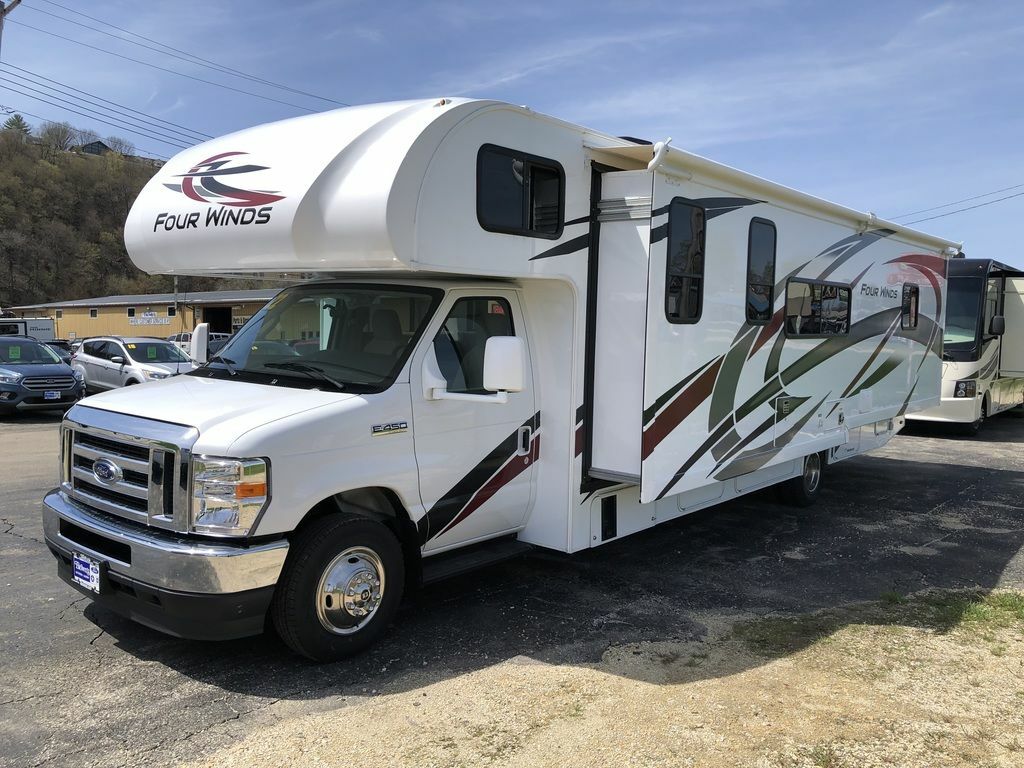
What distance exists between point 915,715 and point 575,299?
118 inches

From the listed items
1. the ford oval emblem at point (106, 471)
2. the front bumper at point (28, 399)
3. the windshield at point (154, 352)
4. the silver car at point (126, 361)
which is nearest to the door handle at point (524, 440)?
the ford oval emblem at point (106, 471)

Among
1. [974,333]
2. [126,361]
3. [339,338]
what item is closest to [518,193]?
[339,338]

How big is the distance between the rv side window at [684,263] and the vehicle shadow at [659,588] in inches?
79.2

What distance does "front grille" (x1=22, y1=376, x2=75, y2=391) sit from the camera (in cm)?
1501

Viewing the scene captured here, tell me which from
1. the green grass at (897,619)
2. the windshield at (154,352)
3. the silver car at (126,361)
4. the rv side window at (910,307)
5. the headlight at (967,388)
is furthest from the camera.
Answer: the windshield at (154,352)

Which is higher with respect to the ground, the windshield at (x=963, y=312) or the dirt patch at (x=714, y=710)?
the windshield at (x=963, y=312)

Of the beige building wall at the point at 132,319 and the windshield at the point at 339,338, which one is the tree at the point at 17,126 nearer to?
the beige building wall at the point at 132,319

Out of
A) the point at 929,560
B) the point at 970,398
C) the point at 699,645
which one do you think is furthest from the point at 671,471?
the point at 970,398

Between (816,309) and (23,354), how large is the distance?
1580 cm

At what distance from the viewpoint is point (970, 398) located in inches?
543

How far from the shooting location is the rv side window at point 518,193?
14.7ft

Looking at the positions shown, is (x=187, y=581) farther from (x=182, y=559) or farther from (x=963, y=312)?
(x=963, y=312)

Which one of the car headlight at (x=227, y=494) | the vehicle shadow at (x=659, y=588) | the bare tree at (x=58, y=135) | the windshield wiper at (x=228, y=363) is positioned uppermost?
the bare tree at (x=58, y=135)

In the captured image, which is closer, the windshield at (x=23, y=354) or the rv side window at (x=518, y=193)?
the rv side window at (x=518, y=193)
